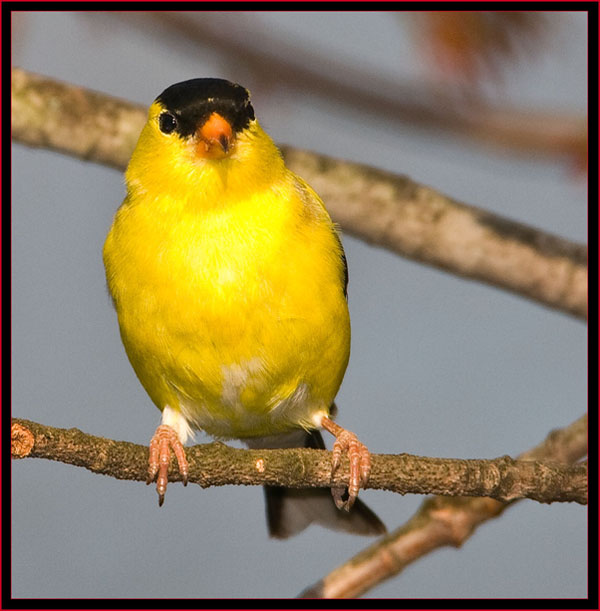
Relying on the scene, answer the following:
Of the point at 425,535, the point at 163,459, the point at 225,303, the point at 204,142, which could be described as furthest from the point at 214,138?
the point at 425,535

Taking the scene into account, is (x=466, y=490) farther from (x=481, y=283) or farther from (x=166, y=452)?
(x=481, y=283)

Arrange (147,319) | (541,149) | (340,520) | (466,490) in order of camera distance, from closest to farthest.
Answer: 1. (466,490)
2. (147,319)
3. (541,149)
4. (340,520)

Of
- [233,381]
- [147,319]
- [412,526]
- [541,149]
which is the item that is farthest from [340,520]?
[541,149]

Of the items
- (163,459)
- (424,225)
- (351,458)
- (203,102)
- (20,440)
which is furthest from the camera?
(424,225)

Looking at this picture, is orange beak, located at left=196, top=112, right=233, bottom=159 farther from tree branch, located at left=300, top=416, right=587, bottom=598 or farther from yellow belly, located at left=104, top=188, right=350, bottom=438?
tree branch, located at left=300, top=416, right=587, bottom=598

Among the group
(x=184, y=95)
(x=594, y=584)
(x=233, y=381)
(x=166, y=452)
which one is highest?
(x=184, y=95)

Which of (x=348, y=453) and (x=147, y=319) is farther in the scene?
(x=348, y=453)

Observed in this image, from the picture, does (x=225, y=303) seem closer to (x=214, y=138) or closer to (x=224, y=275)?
(x=224, y=275)

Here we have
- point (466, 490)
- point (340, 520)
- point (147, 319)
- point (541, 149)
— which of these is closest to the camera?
point (466, 490)
